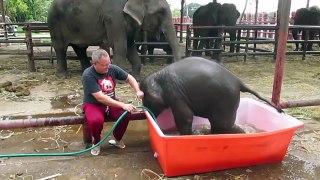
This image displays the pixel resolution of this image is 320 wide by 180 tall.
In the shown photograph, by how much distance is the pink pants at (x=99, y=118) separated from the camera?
330cm

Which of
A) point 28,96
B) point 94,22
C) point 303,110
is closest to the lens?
point 303,110

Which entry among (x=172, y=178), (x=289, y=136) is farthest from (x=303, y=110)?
(x=172, y=178)

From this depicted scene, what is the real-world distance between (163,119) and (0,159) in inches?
64.5

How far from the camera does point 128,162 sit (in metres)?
3.23

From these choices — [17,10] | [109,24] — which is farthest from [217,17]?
[17,10]

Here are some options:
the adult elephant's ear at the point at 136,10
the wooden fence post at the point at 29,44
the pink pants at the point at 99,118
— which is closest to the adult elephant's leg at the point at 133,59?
the adult elephant's ear at the point at 136,10

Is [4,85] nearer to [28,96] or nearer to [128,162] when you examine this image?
[28,96]

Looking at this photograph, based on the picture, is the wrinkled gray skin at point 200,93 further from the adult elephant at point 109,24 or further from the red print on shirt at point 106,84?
the adult elephant at point 109,24

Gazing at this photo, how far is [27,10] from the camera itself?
3225cm

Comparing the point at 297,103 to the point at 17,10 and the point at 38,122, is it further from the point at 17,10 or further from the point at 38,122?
the point at 17,10

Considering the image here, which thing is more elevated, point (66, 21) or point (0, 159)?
point (66, 21)

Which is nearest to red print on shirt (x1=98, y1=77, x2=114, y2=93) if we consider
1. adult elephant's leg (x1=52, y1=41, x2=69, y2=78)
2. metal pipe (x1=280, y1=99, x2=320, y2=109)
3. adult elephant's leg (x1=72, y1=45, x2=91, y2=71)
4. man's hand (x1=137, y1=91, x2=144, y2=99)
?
man's hand (x1=137, y1=91, x2=144, y2=99)

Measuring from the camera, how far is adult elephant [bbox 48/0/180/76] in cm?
620

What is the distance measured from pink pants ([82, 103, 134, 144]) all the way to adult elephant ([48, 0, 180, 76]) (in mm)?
2796
